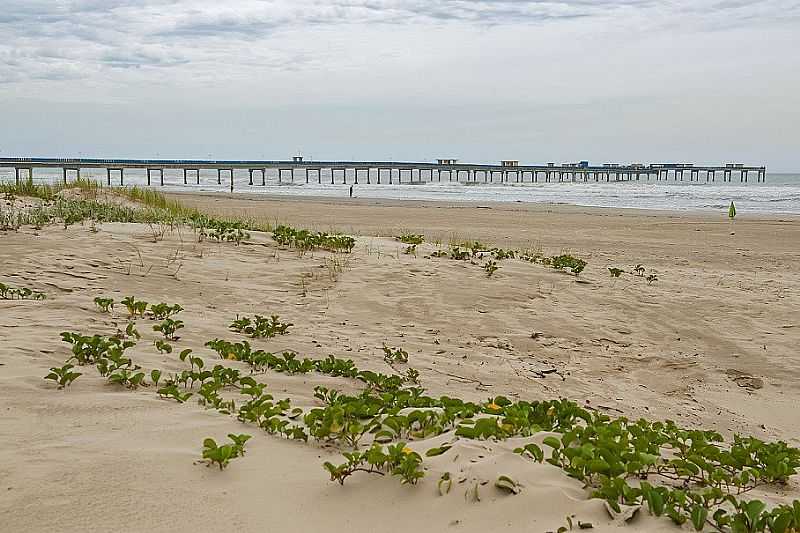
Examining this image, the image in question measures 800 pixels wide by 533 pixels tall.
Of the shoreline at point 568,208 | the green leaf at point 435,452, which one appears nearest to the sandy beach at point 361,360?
the green leaf at point 435,452

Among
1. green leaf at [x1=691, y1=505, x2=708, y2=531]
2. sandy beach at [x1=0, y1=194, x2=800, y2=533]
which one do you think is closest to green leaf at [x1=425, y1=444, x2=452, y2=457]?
sandy beach at [x1=0, y1=194, x2=800, y2=533]

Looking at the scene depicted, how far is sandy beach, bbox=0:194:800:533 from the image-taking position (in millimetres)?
2750

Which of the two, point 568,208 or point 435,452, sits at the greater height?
point 435,452

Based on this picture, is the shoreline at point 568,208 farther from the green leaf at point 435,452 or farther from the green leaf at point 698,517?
the green leaf at point 698,517

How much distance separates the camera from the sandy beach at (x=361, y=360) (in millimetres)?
2750

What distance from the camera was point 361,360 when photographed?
5.75 meters

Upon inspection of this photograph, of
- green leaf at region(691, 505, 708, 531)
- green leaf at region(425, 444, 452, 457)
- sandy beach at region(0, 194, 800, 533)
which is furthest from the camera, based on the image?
green leaf at region(425, 444, 452, 457)

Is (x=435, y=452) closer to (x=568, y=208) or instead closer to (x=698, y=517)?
(x=698, y=517)

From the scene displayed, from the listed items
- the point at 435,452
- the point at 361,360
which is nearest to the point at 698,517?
the point at 435,452

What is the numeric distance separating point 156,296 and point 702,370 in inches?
198

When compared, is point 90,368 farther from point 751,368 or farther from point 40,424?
point 751,368

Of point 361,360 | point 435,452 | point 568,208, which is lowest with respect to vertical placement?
point 568,208

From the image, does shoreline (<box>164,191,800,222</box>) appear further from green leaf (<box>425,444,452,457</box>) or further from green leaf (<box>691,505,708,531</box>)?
green leaf (<box>691,505,708,531</box>)

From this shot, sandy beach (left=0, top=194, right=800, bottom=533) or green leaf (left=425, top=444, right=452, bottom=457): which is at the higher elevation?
green leaf (left=425, top=444, right=452, bottom=457)
